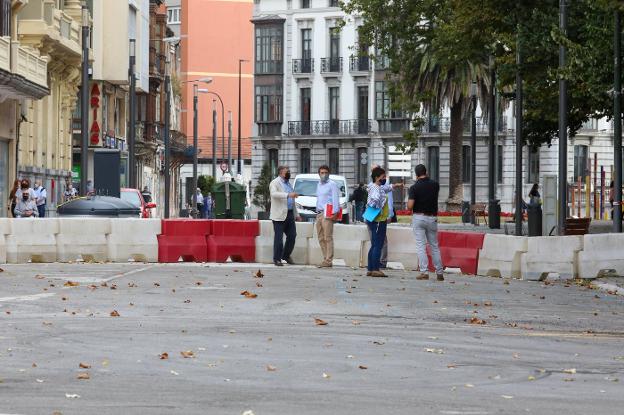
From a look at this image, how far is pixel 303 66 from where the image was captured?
4193 inches

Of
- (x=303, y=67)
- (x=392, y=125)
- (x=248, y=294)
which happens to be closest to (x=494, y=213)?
(x=248, y=294)

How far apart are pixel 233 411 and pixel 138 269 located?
17738mm

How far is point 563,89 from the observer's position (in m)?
35.8

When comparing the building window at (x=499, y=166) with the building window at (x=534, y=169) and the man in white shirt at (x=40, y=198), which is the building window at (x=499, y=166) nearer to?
the building window at (x=534, y=169)

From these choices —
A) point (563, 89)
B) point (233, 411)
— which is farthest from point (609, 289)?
point (233, 411)

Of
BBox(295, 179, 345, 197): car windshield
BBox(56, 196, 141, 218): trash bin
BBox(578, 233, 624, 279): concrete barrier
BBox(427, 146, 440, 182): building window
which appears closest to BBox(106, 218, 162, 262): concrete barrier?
BBox(578, 233, 624, 279): concrete barrier

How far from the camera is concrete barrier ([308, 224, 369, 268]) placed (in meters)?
30.8

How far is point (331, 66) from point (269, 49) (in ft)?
14.6

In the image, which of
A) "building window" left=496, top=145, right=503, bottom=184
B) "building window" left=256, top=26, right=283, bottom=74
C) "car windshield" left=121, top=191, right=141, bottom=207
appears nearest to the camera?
"car windshield" left=121, top=191, right=141, bottom=207

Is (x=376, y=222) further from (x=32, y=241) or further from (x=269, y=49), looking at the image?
(x=269, y=49)

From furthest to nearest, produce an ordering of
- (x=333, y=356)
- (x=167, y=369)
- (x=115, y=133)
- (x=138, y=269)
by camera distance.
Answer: (x=115, y=133) → (x=138, y=269) → (x=333, y=356) → (x=167, y=369)

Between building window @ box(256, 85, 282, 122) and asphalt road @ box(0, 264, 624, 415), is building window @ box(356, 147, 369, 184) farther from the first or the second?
asphalt road @ box(0, 264, 624, 415)

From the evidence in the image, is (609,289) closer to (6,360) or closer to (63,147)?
(6,360)

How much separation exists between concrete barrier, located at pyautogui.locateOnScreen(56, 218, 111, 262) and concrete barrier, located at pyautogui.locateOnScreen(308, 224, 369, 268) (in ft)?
11.8
